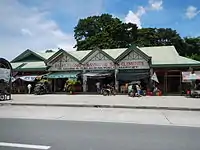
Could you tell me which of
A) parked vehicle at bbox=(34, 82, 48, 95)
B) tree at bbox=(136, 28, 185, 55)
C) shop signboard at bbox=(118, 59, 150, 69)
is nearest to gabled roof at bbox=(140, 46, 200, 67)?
shop signboard at bbox=(118, 59, 150, 69)

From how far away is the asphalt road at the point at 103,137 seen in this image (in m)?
6.99

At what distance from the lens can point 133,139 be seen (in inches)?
307

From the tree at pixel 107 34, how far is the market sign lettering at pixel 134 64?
650 inches

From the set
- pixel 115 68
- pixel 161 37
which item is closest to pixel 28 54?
pixel 115 68

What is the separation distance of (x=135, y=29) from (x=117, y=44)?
694 cm

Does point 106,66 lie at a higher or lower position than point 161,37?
lower

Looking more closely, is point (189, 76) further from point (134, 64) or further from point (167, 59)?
point (134, 64)

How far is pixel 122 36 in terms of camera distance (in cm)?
5056

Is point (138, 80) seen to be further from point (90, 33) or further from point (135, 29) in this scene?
point (90, 33)

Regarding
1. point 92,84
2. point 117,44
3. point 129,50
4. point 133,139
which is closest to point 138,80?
point 129,50

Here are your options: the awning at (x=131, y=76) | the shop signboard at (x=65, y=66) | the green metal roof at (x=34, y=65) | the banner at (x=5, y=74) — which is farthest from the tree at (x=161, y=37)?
the banner at (x=5, y=74)

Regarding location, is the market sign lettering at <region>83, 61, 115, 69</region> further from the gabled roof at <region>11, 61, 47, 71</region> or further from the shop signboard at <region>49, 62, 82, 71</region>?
the gabled roof at <region>11, 61, 47, 71</region>

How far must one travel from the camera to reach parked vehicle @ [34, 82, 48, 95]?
102ft

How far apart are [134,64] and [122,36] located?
20612mm
